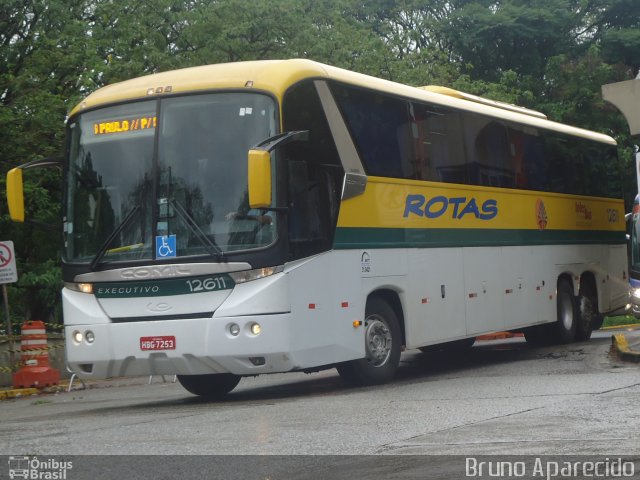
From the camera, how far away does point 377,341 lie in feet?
48.1

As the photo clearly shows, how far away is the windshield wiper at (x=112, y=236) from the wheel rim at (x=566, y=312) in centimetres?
1008

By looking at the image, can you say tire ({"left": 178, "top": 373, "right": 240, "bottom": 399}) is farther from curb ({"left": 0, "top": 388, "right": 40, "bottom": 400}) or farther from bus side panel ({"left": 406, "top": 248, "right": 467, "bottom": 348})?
curb ({"left": 0, "top": 388, "right": 40, "bottom": 400})

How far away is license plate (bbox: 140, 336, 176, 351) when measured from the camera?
42.4 feet

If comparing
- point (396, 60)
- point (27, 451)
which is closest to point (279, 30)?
point (396, 60)

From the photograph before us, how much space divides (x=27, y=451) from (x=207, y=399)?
551 cm

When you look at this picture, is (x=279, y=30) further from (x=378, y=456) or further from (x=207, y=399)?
(x=378, y=456)

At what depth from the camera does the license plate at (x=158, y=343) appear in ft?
42.4

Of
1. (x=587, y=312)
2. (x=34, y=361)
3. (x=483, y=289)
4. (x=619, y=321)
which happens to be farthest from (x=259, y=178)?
(x=619, y=321)

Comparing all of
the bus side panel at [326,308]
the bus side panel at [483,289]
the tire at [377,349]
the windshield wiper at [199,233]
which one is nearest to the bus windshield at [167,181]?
the windshield wiper at [199,233]

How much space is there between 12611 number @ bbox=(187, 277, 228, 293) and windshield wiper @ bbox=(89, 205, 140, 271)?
1038 millimetres

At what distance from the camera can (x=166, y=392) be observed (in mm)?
17422

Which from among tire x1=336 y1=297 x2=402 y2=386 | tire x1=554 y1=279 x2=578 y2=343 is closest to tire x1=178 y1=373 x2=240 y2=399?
tire x1=336 y1=297 x2=402 y2=386

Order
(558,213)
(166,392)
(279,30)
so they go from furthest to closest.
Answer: (279,30) → (558,213) → (166,392)

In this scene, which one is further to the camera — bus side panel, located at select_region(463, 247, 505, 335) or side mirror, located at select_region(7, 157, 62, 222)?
bus side panel, located at select_region(463, 247, 505, 335)
